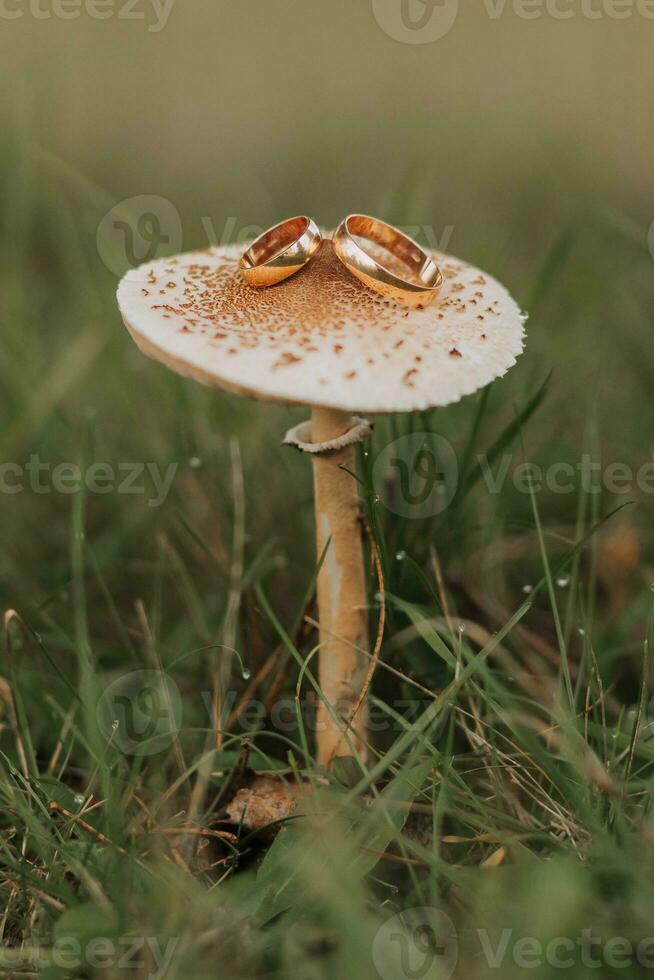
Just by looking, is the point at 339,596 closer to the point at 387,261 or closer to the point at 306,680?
the point at 306,680

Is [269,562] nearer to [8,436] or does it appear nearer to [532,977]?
[8,436]

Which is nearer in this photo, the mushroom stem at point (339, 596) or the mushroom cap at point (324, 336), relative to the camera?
the mushroom cap at point (324, 336)

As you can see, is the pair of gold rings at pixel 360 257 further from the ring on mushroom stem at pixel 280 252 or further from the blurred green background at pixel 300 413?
the blurred green background at pixel 300 413

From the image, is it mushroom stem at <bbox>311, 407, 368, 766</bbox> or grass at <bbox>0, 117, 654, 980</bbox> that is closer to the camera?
Answer: grass at <bbox>0, 117, 654, 980</bbox>

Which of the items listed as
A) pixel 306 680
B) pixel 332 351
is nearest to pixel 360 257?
pixel 332 351

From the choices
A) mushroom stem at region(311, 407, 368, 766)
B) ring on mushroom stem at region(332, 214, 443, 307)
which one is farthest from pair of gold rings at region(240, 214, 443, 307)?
mushroom stem at region(311, 407, 368, 766)

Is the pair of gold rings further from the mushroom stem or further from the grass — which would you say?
the grass

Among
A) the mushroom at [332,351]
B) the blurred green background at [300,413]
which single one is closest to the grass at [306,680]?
the blurred green background at [300,413]
